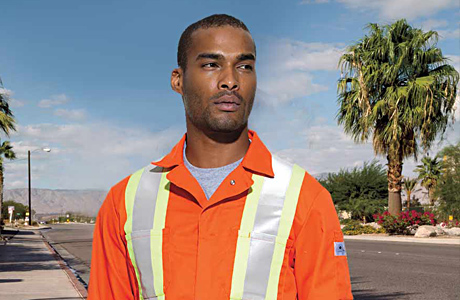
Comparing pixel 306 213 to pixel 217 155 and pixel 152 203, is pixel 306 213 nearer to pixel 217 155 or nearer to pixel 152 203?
pixel 217 155

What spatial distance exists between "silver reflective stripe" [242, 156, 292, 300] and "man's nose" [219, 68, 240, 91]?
0.35m

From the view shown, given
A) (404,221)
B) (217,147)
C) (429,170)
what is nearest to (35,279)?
(217,147)

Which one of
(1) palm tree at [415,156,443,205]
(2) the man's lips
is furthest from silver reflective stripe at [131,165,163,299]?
(1) palm tree at [415,156,443,205]

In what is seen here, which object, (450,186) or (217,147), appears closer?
(217,147)

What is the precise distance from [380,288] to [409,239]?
52.7 feet

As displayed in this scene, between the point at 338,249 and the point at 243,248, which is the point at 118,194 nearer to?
the point at 243,248

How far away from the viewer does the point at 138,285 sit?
6.86ft

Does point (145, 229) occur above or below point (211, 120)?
below

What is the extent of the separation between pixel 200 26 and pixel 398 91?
29.4m

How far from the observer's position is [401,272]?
1416 centimetres

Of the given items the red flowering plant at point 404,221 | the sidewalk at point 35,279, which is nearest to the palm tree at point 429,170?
the red flowering plant at point 404,221

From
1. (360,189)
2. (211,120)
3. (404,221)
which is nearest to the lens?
(211,120)

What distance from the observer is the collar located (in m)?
Answer: 2.05

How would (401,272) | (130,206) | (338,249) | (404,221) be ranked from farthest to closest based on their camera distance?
(404,221)
(401,272)
(130,206)
(338,249)
